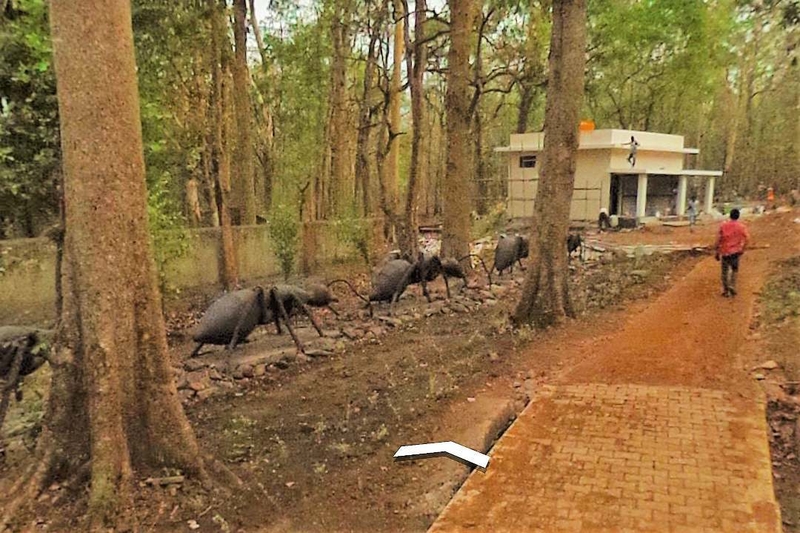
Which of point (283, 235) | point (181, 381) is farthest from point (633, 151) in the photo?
point (181, 381)

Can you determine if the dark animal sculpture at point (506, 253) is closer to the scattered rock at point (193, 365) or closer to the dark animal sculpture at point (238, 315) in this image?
the dark animal sculpture at point (238, 315)

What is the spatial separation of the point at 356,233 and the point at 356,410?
9001mm

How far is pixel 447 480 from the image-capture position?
4410 mm

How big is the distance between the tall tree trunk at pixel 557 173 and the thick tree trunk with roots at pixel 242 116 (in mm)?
7254

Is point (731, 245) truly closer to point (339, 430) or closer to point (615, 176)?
point (339, 430)

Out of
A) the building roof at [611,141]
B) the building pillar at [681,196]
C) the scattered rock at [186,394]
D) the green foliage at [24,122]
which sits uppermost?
the building roof at [611,141]

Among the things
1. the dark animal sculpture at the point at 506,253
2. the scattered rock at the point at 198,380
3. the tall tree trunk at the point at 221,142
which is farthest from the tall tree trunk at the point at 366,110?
the scattered rock at the point at 198,380

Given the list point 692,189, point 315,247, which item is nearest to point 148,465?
point 315,247

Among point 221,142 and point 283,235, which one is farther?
point 283,235

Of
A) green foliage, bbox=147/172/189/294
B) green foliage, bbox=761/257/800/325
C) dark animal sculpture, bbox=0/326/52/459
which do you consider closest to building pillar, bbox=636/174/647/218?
green foliage, bbox=761/257/800/325

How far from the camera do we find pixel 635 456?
14.9 feet

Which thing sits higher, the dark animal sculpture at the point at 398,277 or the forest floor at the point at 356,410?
the dark animal sculpture at the point at 398,277

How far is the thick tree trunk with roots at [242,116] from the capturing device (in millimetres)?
13289

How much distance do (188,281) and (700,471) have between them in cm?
949
